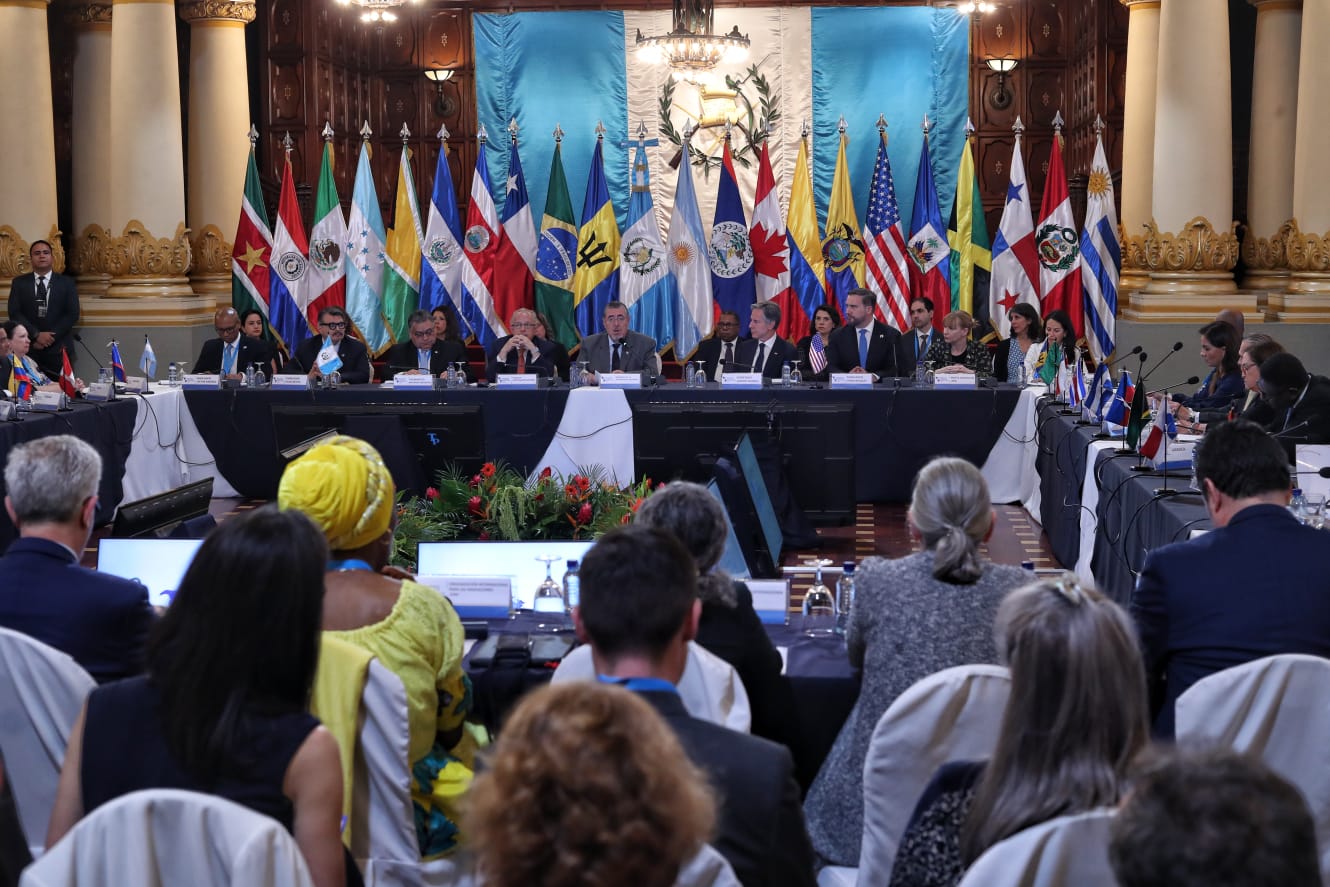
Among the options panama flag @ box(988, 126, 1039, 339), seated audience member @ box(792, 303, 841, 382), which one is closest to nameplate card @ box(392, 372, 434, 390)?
seated audience member @ box(792, 303, 841, 382)

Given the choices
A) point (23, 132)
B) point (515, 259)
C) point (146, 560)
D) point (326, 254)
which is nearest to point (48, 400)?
point (326, 254)

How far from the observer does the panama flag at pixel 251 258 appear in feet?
33.6

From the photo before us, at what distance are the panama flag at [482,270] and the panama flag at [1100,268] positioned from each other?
13.3 feet

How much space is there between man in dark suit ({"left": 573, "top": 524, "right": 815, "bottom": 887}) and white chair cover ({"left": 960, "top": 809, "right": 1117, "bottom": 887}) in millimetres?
237

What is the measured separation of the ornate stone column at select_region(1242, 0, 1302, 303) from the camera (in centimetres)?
974

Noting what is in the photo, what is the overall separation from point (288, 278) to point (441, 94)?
305 cm

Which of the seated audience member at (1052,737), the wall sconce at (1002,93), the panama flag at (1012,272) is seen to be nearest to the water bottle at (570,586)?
the seated audience member at (1052,737)

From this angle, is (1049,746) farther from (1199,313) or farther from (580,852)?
(1199,313)

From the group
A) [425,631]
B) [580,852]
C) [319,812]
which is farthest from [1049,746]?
[425,631]

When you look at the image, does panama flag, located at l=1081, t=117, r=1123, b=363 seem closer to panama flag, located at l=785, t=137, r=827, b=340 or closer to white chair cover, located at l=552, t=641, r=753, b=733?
panama flag, located at l=785, t=137, r=827, b=340

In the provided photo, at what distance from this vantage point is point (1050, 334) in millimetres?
8305

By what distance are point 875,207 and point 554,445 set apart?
3.75 metres

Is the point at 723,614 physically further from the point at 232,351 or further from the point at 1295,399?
the point at 232,351

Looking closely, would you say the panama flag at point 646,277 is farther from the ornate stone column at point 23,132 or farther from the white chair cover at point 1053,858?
the white chair cover at point 1053,858
